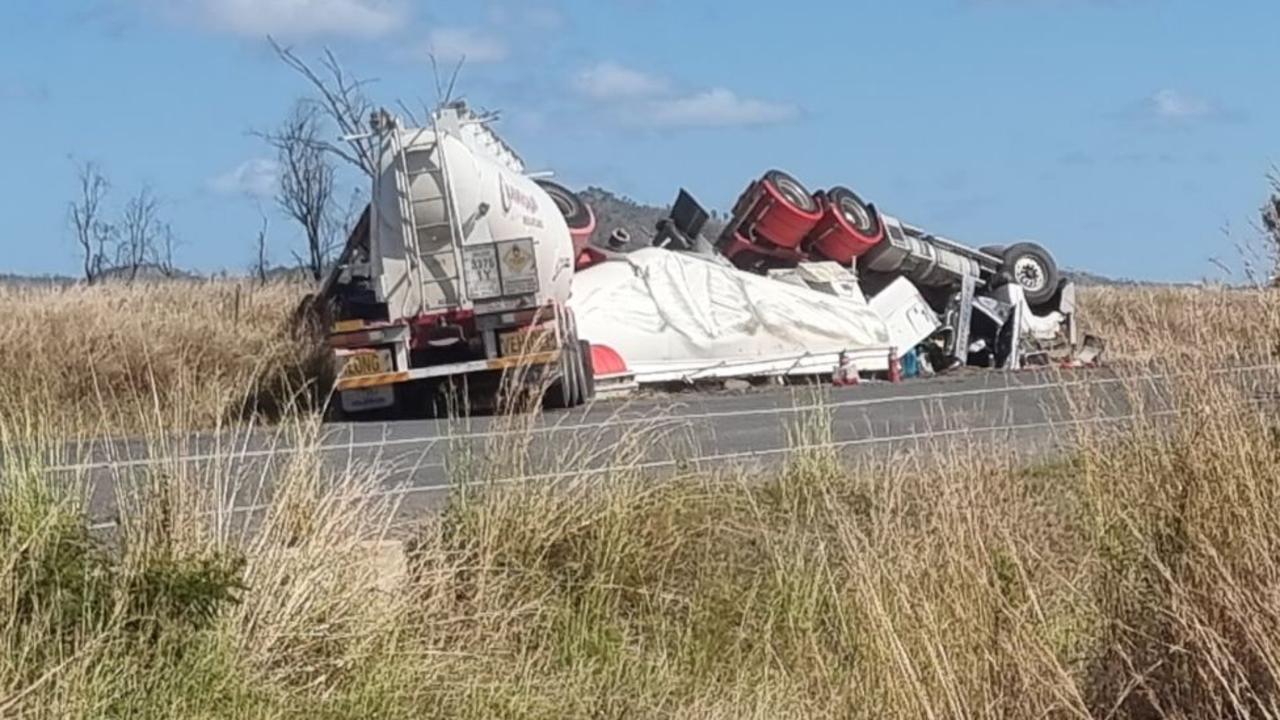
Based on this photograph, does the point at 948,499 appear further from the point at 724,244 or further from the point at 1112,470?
the point at 724,244

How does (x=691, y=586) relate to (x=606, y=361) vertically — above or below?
below

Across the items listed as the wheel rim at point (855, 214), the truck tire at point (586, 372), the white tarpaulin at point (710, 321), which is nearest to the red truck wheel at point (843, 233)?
the wheel rim at point (855, 214)

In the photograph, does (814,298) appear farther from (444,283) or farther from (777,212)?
(444,283)

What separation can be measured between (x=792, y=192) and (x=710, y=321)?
150 inches

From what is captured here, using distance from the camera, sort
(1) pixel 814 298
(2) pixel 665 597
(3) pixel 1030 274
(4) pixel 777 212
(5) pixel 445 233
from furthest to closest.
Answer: (3) pixel 1030 274 → (4) pixel 777 212 → (1) pixel 814 298 → (5) pixel 445 233 → (2) pixel 665 597

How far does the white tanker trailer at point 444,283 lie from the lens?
1977 centimetres

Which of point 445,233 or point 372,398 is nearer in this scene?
point 372,398

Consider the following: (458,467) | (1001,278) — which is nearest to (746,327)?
(1001,278)

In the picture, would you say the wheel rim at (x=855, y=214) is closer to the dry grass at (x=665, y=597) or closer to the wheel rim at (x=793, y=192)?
the wheel rim at (x=793, y=192)

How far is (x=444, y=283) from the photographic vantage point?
2011 centimetres

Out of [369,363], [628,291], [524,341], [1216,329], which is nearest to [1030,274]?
[628,291]

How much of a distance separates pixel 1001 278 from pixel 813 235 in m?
3.67

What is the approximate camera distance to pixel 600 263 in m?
24.3

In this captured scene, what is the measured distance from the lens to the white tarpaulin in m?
23.3
